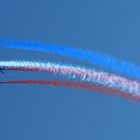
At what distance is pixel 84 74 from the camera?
8.65 ft

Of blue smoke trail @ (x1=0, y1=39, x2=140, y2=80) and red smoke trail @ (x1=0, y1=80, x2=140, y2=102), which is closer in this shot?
red smoke trail @ (x1=0, y1=80, x2=140, y2=102)

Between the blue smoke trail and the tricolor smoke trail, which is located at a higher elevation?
the blue smoke trail

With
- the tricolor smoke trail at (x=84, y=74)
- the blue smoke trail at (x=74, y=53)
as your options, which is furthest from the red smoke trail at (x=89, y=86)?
the blue smoke trail at (x=74, y=53)

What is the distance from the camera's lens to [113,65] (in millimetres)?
2717

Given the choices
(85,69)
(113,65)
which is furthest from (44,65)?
(113,65)

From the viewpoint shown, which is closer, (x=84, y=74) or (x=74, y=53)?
(x=84, y=74)

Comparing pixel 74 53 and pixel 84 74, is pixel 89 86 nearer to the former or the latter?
pixel 84 74


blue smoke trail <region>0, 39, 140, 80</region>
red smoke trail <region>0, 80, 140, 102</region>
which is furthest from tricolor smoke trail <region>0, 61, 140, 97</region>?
blue smoke trail <region>0, 39, 140, 80</region>

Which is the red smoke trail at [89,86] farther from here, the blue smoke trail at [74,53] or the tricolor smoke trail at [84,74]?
the blue smoke trail at [74,53]

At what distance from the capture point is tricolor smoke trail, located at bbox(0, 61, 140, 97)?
7.81 ft

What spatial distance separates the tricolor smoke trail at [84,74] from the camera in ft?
7.81

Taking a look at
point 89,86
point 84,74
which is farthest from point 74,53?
point 89,86

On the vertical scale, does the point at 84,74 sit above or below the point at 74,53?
below

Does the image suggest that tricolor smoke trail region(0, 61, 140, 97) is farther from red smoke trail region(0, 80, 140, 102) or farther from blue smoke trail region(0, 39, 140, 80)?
→ blue smoke trail region(0, 39, 140, 80)
